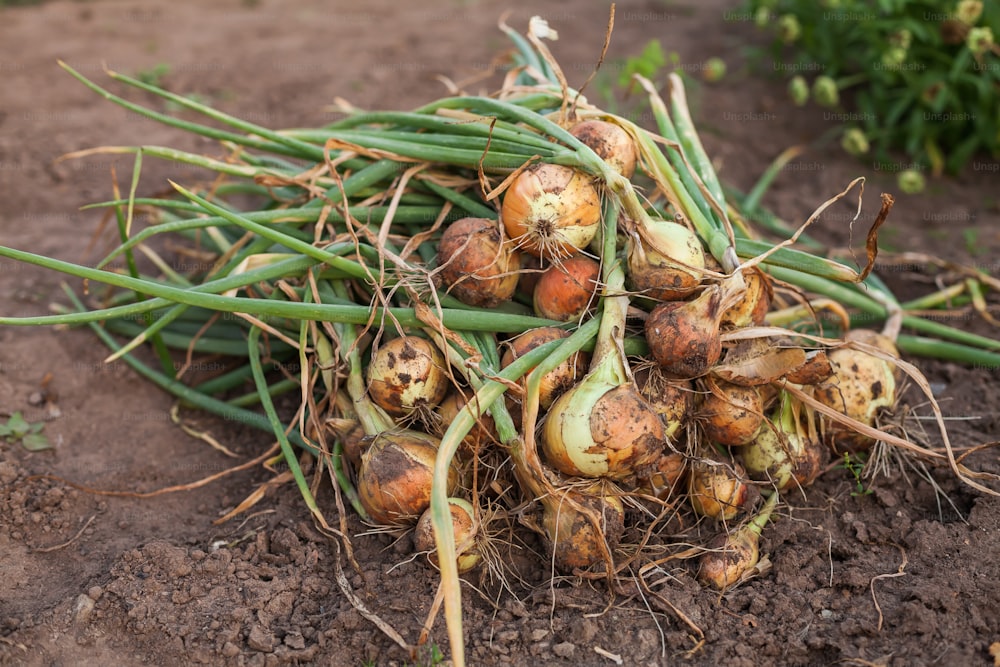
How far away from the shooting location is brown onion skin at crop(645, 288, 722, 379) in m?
1.87

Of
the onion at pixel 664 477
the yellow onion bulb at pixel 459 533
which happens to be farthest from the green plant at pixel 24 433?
the onion at pixel 664 477

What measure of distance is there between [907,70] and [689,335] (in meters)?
2.69

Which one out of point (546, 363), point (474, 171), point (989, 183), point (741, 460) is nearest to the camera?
point (546, 363)

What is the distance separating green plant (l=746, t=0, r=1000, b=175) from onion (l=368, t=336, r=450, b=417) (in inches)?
105

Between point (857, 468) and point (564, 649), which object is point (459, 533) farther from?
point (857, 468)

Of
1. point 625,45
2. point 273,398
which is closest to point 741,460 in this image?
point 273,398

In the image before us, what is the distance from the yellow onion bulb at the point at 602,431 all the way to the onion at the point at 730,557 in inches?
11.6

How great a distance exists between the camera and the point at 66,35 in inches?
198

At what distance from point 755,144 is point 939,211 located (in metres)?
0.90

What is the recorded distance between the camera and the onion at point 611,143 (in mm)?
2129

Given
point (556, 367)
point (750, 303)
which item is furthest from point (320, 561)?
point (750, 303)

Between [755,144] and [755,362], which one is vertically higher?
[755,362]

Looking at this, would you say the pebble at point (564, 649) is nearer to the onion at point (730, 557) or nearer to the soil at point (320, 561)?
the soil at point (320, 561)

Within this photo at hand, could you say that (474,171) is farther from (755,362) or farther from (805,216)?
(805,216)
